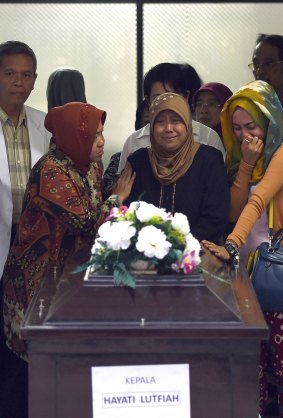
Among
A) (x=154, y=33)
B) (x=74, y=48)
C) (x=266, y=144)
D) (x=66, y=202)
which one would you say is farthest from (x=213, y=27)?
(x=66, y=202)

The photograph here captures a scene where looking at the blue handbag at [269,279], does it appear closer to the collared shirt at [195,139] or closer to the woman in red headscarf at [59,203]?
the woman in red headscarf at [59,203]

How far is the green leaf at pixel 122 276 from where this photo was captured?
2838 mm

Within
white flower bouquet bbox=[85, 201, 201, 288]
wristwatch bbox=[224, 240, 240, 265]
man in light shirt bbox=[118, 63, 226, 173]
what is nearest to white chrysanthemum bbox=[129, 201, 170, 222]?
white flower bouquet bbox=[85, 201, 201, 288]

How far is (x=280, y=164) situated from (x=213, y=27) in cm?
221

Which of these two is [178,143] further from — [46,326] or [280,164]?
[46,326]

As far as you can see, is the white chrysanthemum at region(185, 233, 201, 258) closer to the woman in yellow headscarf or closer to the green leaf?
the green leaf

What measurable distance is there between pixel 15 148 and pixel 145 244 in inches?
60.9

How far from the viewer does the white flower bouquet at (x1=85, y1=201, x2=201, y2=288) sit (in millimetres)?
2861

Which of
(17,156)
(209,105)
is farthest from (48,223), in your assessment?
(209,105)

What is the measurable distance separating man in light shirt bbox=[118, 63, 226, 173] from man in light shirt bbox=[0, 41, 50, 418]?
41 cm

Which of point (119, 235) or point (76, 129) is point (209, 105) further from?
point (119, 235)

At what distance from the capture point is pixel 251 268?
11.4 feet

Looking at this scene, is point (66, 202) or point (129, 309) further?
point (66, 202)

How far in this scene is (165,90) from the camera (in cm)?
432
